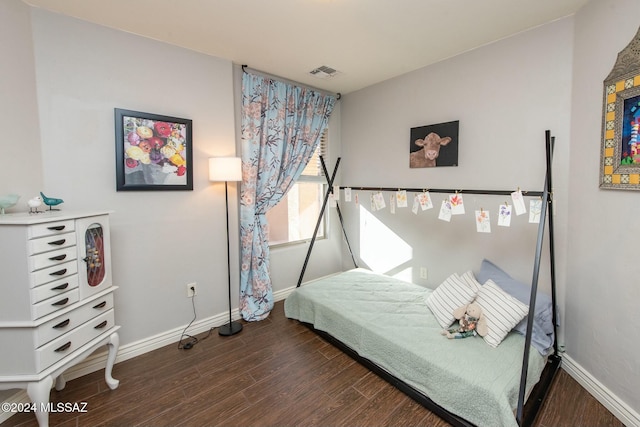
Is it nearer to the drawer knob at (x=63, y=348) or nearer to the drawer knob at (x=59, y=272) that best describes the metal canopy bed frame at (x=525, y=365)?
the drawer knob at (x=63, y=348)

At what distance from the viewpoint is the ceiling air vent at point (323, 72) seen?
2.82 meters

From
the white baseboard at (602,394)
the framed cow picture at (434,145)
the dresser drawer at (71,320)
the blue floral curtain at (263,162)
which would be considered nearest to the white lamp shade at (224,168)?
the blue floral curtain at (263,162)

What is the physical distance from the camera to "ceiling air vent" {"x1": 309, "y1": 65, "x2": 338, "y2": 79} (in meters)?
2.82

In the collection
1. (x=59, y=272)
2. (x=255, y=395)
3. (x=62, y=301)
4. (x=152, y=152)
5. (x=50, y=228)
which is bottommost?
(x=255, y=395)

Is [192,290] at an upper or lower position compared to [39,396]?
upper

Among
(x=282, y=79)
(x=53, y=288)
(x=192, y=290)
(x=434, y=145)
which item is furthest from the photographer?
(x=282, y=79)

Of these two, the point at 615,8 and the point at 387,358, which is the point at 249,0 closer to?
the point at 615,8

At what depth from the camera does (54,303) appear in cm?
151

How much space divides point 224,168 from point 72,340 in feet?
4.86

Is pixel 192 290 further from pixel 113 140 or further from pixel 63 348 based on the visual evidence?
pixel 113 140

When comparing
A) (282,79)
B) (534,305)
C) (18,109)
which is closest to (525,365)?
(534,305)

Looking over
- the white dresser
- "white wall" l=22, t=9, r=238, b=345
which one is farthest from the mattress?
the white dresser

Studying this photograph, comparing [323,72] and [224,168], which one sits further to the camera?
[323,72]

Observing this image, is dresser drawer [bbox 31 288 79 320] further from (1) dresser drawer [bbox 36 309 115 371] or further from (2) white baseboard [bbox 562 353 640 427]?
(2) white baseboard [bbox 562 353 640 427]
